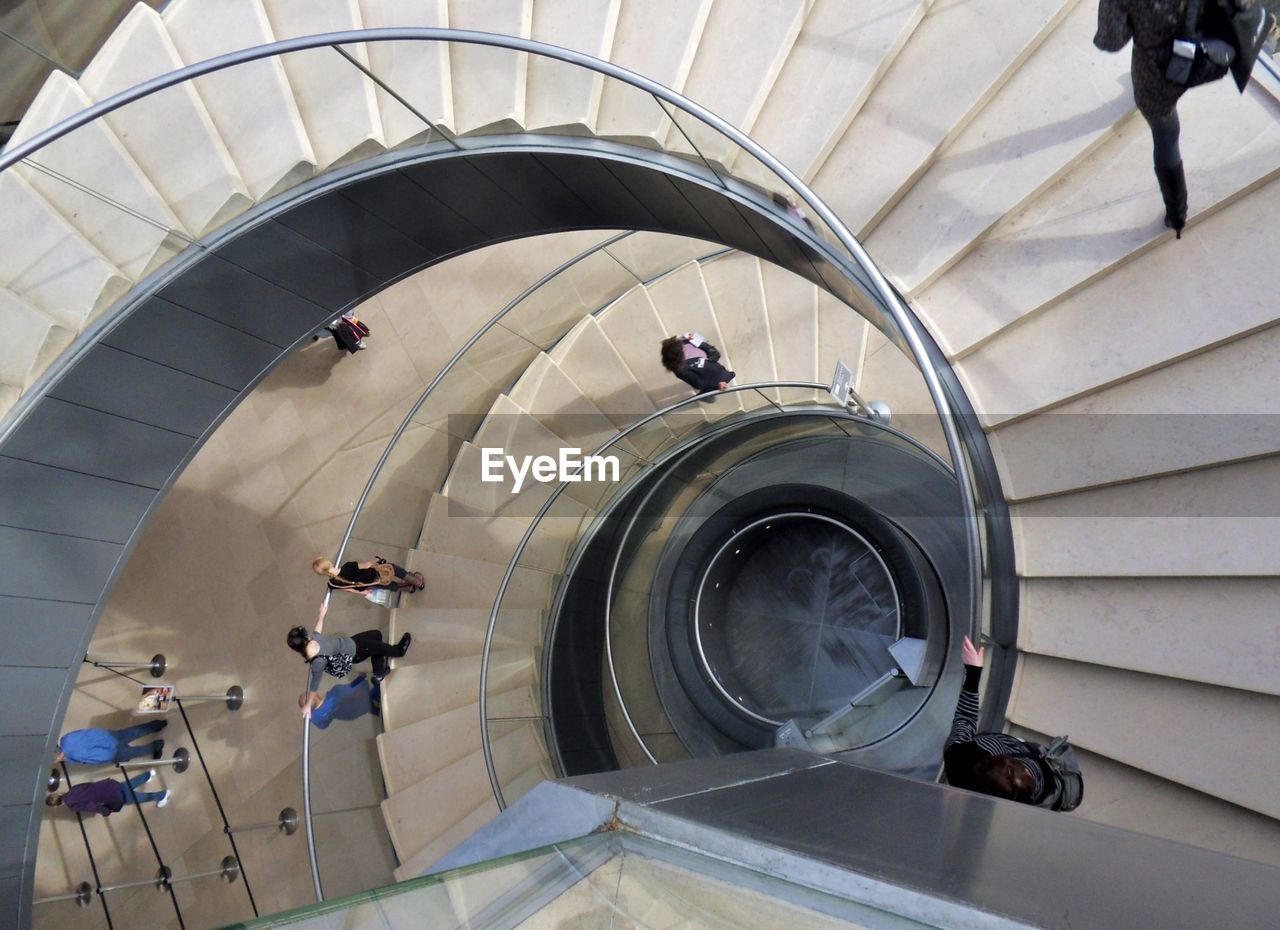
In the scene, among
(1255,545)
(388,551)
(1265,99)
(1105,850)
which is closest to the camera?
(1105,850)

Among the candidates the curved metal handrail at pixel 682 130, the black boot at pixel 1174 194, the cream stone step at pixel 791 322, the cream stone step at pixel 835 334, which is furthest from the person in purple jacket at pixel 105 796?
the black boot at pixel 1174 194

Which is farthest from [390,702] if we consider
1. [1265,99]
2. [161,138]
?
[1265,99]

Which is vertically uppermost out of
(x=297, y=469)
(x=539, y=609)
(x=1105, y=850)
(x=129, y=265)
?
(x=129, y=265)

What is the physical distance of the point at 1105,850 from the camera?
8.02 ft

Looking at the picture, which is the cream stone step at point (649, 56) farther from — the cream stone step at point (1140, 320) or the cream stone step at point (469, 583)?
the cream stone step at point (469, 583)

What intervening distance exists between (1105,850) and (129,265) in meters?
5.89

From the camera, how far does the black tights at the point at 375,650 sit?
26.7ft

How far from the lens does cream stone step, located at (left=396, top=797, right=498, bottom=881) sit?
27.1ft

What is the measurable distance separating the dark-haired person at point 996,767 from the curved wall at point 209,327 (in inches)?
91.9

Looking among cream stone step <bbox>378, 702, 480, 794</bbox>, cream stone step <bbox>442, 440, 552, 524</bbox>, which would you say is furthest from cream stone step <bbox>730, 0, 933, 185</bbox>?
cream stone step <bbox>378, 702, 480, 794</bbox>

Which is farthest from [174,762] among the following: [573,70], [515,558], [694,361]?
[573,70]

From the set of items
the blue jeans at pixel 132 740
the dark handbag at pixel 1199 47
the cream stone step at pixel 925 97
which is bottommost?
the blue jeans at pixel 132 740

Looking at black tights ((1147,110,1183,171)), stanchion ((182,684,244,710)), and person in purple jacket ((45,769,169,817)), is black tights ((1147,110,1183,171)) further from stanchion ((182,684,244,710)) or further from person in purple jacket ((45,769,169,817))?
person in purple jacket ((45,769,169,817))

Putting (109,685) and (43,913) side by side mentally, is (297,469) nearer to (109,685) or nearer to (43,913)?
(109,685)
